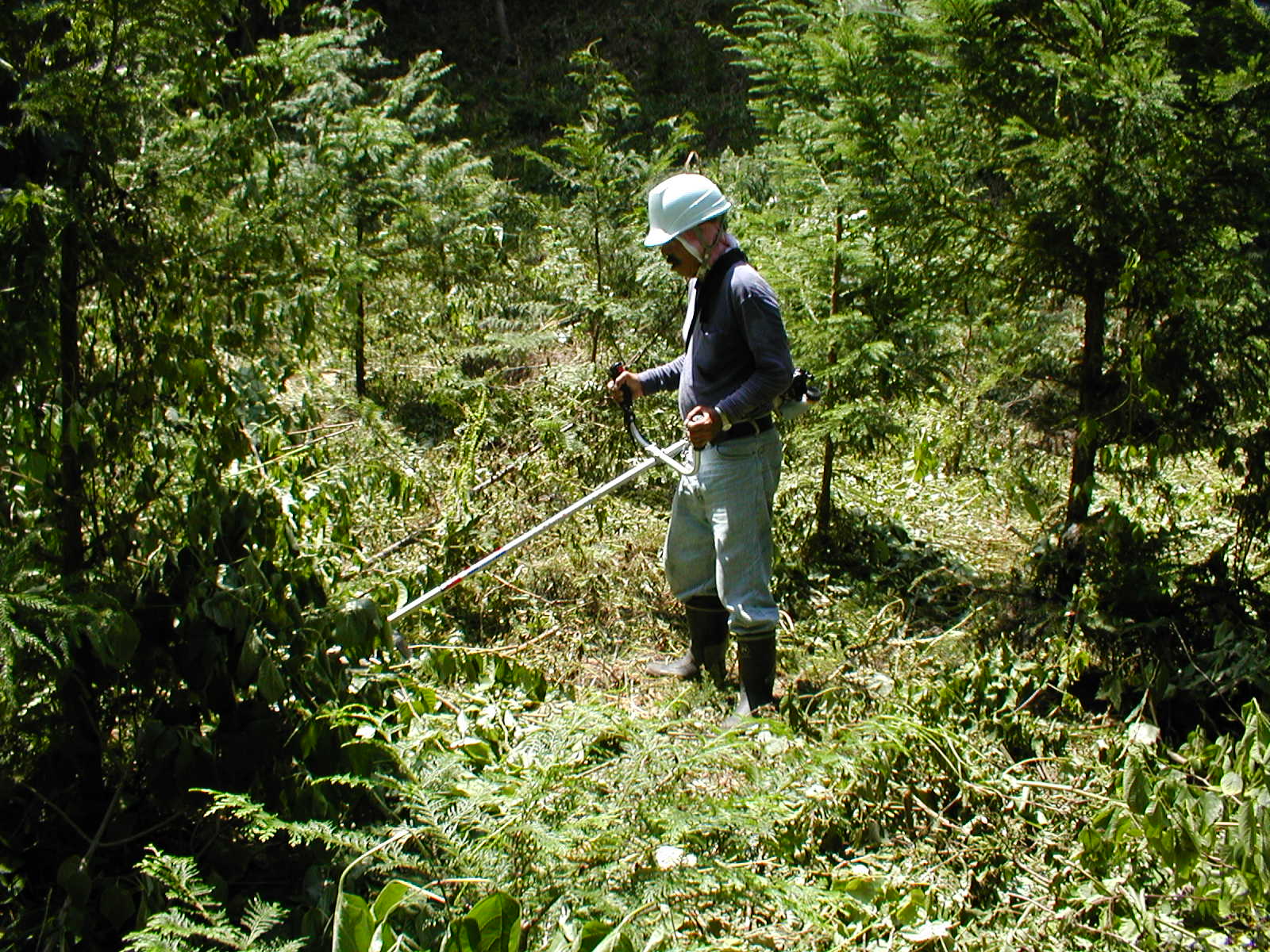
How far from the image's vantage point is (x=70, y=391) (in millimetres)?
2797

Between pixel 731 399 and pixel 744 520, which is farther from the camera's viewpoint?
pixel 744 520

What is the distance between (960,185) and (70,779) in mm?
3985

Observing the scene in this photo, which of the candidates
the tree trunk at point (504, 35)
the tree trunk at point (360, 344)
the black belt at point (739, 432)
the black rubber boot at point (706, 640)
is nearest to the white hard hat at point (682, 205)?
the black belt at point (739, 432)

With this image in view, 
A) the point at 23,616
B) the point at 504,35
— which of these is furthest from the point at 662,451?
the point at 504,35

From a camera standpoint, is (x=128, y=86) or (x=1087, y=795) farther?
(x=1087, y=795)

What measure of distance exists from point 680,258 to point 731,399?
0.63 metres

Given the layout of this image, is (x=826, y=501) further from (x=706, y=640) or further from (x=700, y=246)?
(x=700, y=246)

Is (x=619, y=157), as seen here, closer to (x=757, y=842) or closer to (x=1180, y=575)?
(x=1180, y=575)

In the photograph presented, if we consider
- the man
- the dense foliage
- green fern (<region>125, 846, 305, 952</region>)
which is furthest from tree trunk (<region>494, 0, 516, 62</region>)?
green fern (<region>125, 846, 305, 952</region>)

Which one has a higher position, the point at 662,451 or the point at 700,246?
the point at 700,246

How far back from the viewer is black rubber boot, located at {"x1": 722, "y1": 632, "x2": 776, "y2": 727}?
416 cm

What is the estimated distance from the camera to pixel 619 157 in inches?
259

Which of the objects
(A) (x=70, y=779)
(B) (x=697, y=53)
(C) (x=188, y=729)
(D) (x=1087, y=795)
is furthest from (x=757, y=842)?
(B) (x=697, y=53)

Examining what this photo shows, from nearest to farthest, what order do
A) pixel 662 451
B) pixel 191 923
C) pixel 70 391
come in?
1. pixel 191 923
2. pixel 70 391
3. pixel 662 451
